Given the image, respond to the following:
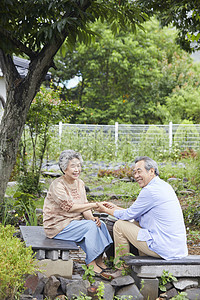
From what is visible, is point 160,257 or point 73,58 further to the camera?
point 73,58

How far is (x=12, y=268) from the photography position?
322 centimetres

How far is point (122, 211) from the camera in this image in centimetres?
425

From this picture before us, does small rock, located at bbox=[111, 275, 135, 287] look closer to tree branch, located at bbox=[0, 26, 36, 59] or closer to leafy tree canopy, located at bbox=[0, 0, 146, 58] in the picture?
leafy tree canopy, located at bbox=[0, 0, 146, 58]

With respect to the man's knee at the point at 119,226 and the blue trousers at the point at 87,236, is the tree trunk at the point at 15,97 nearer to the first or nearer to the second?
the blue trousers at the point at 87,236

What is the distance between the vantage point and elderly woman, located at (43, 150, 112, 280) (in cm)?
414

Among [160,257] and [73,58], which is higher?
[73,58]

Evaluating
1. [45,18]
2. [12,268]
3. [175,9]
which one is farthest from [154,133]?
[12,268]

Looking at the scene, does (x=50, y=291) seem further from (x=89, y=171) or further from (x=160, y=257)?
(x=89, y=171)

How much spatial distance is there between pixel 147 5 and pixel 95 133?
8302 mm

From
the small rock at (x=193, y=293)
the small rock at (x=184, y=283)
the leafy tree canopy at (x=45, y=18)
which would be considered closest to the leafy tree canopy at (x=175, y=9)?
the leafy tree canopy at (x=45, y=18)

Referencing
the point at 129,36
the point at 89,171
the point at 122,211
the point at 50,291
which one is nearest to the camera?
the point at 50,291

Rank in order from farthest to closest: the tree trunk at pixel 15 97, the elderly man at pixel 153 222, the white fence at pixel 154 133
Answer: the white fence at pixel 154 133 → the tree trunk at pixel 15 97 → the elderly man at pixel 153 222

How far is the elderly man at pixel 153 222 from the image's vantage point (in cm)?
386

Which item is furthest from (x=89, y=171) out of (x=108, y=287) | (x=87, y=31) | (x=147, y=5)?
(x=108, y=287)
